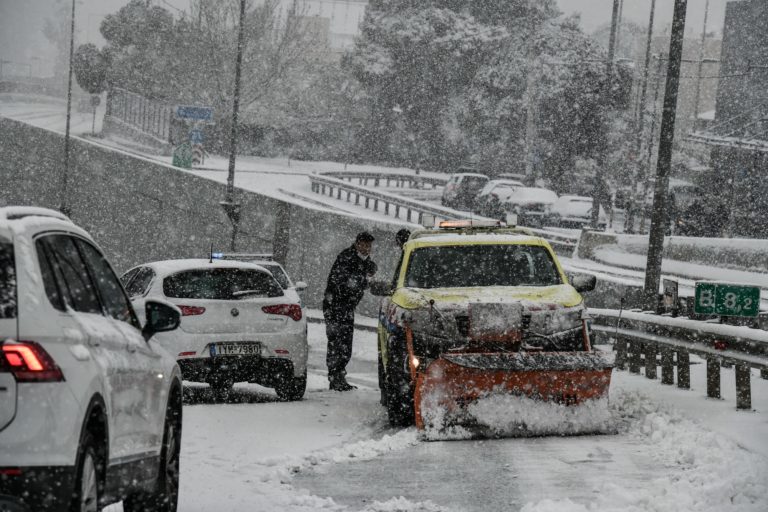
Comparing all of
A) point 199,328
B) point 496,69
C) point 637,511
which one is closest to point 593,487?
point 637,511

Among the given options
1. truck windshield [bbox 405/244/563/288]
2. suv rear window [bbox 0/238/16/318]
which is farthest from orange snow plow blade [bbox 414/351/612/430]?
suv rear window [bbox 0/238/16/318]

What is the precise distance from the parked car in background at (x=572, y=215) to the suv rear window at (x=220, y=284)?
1402 inches

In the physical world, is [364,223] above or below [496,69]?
below

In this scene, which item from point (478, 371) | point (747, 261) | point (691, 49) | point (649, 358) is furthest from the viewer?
point (691, 49)

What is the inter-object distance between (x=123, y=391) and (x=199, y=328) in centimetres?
763

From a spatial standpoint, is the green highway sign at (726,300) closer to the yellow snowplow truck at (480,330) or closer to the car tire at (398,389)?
the yellow snowplow truck at (480,330)

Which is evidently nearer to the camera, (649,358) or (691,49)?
(649,358)

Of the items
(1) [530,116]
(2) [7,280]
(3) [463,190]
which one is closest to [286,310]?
(2) [7,280]

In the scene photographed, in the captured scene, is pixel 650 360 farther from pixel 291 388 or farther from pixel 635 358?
pixel 291 388

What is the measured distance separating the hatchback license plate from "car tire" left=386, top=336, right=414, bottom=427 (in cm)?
240

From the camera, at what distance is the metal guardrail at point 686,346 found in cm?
1209

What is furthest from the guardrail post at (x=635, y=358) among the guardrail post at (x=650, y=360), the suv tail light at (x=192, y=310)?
the suv tail light at (x=192, y=310)

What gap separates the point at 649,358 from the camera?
15328 mm

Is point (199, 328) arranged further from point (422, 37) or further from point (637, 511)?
point (422, 37)
